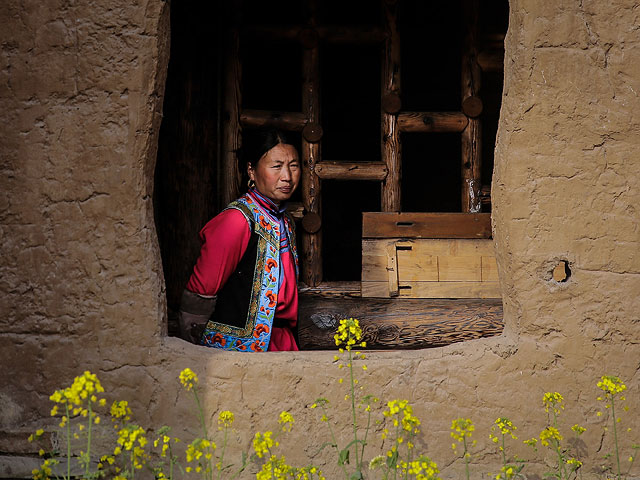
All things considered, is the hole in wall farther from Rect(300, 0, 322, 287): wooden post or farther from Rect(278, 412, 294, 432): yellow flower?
Rect(300, 0, 322, 287): wooden post

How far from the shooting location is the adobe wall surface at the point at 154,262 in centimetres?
249

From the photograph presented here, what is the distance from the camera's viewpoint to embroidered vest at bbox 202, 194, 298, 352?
3154mm

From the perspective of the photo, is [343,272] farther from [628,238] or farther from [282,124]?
[628,238]

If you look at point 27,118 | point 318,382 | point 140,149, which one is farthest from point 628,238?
point 27,118

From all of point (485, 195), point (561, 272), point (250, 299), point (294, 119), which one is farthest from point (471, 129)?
point (250, 299)

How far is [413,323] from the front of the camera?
3.40m

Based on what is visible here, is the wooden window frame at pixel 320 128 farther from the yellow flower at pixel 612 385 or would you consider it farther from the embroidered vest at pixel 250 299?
the yellow flower at pixel 612 385

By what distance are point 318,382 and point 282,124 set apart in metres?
1.67

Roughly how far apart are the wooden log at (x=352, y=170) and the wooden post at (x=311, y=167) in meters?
0.05

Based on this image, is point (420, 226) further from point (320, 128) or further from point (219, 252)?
point (219, 252)

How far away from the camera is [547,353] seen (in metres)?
2.50

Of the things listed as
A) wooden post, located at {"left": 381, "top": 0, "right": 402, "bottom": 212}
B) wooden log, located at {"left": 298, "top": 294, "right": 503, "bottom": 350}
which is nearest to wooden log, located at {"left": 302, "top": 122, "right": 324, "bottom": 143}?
wooden post, located at {"left": 381, "top": 0, "right": 402, "bottom": 212}

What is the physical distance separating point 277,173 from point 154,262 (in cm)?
95

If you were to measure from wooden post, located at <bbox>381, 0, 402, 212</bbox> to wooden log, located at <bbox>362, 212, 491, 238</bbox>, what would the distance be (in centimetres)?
24
